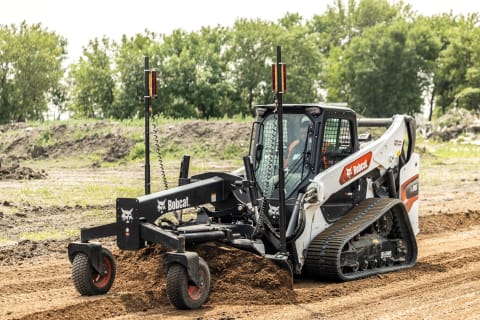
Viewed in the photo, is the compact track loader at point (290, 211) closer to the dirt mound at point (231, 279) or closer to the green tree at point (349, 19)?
the dirt mound at point (231, 279)

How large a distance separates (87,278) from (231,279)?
1.66m

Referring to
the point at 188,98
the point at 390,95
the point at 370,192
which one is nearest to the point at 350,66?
the point at 390,95

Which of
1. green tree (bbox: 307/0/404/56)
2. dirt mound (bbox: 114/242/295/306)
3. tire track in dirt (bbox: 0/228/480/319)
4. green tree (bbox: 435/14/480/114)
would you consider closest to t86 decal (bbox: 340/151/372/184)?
tire track in dirt (bbox: 0/228/480/319)

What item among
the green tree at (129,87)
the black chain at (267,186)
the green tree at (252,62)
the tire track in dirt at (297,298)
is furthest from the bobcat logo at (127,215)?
the green tree at (252,62)

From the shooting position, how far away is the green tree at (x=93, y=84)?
235 feet

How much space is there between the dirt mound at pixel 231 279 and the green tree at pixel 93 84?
57602 mm

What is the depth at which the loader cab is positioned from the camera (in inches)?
457

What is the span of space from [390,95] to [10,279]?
7192 centimetres

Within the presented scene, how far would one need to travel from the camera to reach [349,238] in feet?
37.1

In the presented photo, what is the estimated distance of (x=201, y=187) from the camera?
10.8 meters

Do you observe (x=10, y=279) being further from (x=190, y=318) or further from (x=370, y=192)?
(x=370, y=192)

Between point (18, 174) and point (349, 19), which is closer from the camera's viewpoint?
point (18, 174)

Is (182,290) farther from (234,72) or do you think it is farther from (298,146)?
(234,72)

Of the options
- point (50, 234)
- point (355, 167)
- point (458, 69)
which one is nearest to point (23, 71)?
point (458, 69)
